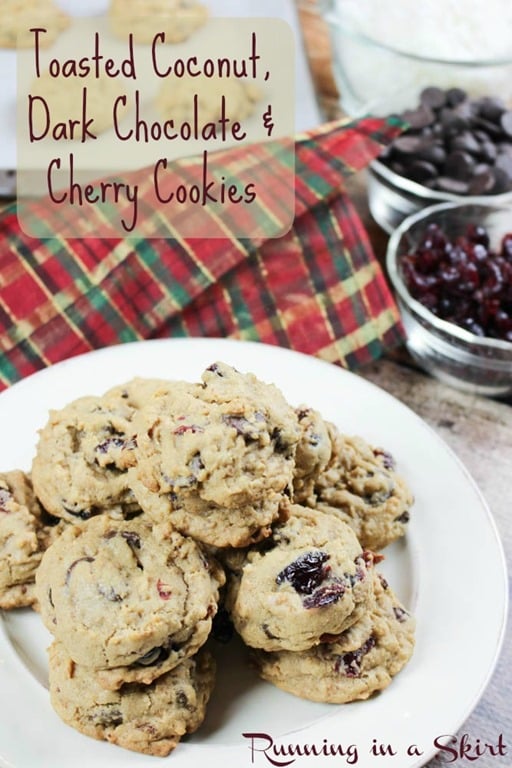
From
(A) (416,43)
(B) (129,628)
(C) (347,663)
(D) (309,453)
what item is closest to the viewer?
(B) (129,628)

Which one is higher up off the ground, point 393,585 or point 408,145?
point 408,145

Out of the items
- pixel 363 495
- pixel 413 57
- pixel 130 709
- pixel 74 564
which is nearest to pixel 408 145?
pixel 413 57

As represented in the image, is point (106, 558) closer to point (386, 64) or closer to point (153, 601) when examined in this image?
point (153, 601)

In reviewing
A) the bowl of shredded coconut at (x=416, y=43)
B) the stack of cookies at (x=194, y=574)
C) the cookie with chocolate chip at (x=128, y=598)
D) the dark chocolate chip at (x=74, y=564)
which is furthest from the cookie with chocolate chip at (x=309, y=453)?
the bowl of shredded coconut at (x=416, y=43)

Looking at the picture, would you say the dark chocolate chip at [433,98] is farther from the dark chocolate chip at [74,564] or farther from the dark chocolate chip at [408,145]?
the dark chocolate chip at [74,564]

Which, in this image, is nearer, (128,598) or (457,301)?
(128,598)

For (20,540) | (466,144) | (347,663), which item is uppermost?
(20,540)

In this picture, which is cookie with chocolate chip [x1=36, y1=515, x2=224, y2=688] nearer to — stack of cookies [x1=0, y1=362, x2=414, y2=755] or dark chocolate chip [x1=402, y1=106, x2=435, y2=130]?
stack of cookies [x1=0, y1=362, x2=414, y2=755]

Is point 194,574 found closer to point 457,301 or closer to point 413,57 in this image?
point 457,301

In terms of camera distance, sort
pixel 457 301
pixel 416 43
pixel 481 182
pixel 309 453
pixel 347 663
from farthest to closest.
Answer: pixel 416 43 → pixel 481 182 → pixel 457 301 → pixel 309 453 → pixel 347 663
